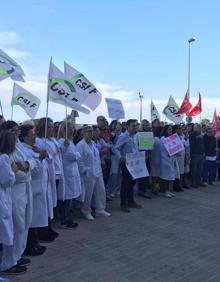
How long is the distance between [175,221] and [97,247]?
250 cm

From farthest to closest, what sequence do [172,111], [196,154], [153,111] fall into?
[153,111] → [172,111] → [196,154]

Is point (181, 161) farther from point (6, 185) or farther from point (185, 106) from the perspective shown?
point (6, 185)

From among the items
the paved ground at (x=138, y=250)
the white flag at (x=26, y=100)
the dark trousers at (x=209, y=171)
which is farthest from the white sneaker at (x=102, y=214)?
the dark trousers at (x=209, y=171)

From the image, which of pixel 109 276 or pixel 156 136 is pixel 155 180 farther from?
pixel 109 276

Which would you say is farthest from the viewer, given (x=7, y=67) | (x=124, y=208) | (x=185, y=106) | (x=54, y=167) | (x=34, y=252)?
(x=185, y=106)

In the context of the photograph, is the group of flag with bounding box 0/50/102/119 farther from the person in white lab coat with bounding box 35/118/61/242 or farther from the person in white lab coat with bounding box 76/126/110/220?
the person in white lab coat with bounding box 76/126/110/220

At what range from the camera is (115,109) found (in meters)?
12.0

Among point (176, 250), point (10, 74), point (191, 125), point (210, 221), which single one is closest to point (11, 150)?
point (10, 74)

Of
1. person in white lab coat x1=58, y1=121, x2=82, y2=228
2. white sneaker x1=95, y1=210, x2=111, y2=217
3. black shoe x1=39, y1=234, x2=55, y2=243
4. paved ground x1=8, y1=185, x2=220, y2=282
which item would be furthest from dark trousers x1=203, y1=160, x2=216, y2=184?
black shoe x1=39, y1=234, x2=55, y2=243

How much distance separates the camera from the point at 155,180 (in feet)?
38.7

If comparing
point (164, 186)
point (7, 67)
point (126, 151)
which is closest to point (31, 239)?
point (7, 67)

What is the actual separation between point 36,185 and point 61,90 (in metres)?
2.12

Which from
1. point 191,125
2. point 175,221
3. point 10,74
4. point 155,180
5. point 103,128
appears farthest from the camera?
point 191,125

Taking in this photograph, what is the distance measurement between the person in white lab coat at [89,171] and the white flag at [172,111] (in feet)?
22.3
